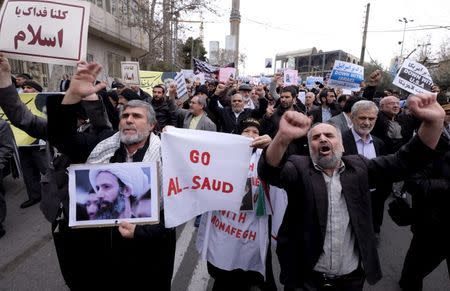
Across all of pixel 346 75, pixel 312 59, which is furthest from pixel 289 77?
pixel 312 59

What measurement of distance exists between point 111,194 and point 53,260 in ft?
7.44

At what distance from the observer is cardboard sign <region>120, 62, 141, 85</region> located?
888cm

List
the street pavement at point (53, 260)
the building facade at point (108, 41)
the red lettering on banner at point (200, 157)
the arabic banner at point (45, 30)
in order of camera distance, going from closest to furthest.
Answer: the red lettering on banner at point (200, 157), the arabic banner at point (45, 30), the street pavement at point (53, 260), the building facade at point (108, 41)

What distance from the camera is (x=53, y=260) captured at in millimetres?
3822

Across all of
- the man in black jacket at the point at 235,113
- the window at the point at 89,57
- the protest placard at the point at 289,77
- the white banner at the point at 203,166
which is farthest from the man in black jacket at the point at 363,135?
the window at the point at 89,57

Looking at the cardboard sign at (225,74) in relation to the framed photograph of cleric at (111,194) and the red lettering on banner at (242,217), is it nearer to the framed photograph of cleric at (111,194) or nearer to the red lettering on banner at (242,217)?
the red lettering on banner at (242,217)

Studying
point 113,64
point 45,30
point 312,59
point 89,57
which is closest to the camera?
point 45,30

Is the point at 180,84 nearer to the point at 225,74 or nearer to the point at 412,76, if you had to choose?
the point at 225,74

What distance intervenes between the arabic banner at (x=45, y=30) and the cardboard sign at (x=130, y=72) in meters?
6.35

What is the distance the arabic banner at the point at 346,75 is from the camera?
830 cm

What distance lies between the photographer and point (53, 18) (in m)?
2.66

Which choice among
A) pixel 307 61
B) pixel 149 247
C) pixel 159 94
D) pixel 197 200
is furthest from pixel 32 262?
pixel 307 61

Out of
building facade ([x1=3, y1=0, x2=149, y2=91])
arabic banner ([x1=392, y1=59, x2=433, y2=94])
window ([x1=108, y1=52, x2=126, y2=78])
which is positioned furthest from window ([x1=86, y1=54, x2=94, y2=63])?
arabic banner ([x1=392, y1=59, x2=433, y2=94])

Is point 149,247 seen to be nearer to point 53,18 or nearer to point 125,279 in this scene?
point 125,279
